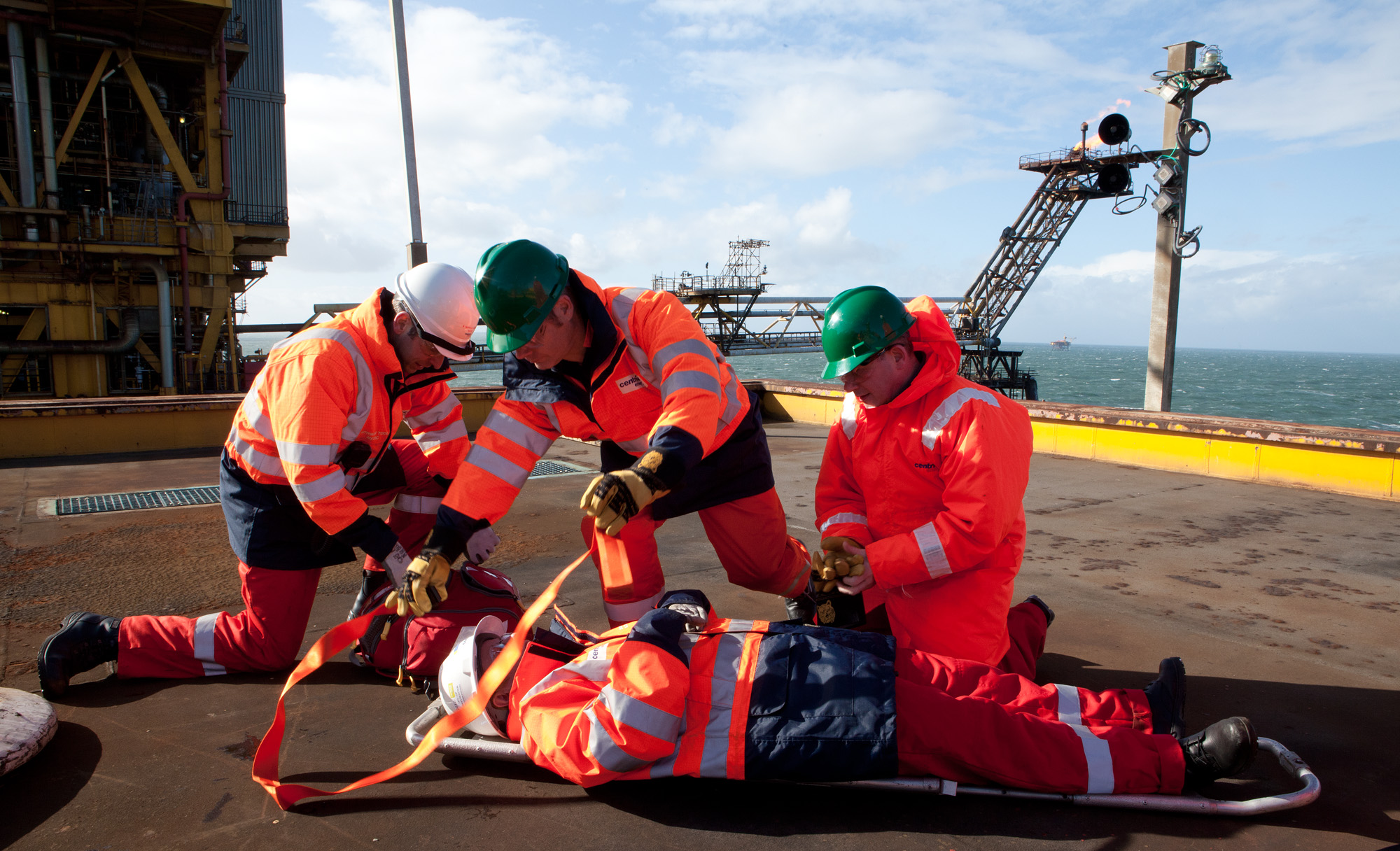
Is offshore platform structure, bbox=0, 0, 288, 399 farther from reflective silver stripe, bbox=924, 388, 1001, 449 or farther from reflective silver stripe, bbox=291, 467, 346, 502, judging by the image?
reflective silver stripe, bbox=924, 388, 1001, 449

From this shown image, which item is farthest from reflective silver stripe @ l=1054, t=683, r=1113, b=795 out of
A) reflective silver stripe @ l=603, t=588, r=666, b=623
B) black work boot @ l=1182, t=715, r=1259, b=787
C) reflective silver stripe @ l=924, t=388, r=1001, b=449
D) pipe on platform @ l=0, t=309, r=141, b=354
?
pipe on platform @ l=0, t=309, r=141, b=354

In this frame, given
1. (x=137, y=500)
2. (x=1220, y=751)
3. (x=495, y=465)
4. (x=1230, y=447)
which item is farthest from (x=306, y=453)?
(x=1230, y=447)

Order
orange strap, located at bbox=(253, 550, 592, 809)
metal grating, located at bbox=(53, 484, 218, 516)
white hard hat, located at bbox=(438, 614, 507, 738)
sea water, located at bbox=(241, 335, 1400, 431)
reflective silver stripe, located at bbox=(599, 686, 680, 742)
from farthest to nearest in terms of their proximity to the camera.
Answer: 1. sea water, located at bbox=(241, 335, 1400, 431)
2. metal grating, located at bbox=(53, 484, 218, 516)
3. white hard hat, located at bbox=(438, 614, 507, 738)
4. orange strap, located at bbox=(253, 550, 592, 809)
5. reflective silver stripe, located at bbox=(599, 686, 680, 742)

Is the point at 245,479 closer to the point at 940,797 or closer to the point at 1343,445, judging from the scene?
the point at 940,797

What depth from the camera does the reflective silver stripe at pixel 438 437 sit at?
362cm

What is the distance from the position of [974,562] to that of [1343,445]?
17.7 ft

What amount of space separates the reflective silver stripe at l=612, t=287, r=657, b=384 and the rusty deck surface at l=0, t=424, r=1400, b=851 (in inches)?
52.7

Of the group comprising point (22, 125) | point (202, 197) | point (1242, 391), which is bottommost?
point (1242, 391)

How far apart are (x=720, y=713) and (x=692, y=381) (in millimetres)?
1015

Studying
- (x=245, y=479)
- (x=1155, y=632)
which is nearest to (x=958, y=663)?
(x=1155, y=632)

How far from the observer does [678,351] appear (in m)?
2.65

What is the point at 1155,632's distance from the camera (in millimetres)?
3436

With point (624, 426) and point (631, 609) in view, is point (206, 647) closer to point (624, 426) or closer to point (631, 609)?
point (631, 609)

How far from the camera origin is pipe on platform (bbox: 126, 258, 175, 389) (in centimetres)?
1605
